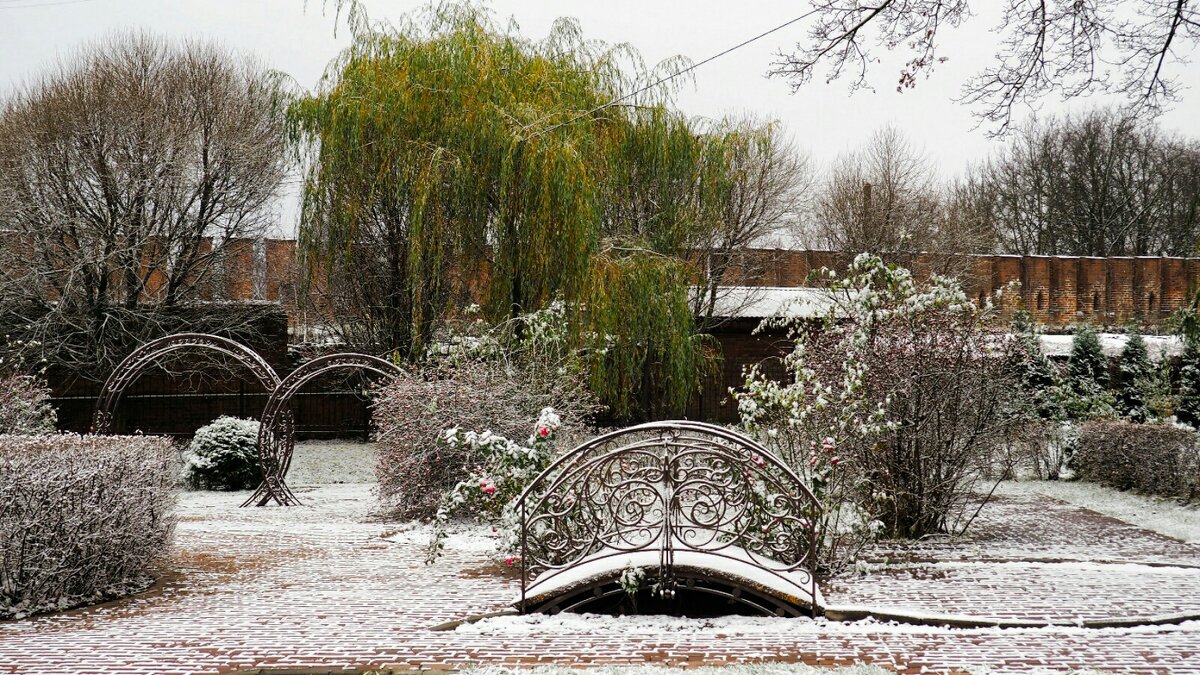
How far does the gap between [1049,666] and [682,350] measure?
11277 millimetres

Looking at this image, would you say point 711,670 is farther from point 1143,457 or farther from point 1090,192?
point 1090,192

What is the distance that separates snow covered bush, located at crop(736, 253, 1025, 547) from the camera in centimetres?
944

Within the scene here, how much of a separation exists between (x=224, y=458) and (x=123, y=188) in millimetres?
7768

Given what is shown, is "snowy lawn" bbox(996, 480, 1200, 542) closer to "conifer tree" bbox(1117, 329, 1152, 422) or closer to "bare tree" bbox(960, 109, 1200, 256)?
"conifer tree" bbox(1117, 329, 1152, 422)

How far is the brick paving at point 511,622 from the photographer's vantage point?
5711 millimetres

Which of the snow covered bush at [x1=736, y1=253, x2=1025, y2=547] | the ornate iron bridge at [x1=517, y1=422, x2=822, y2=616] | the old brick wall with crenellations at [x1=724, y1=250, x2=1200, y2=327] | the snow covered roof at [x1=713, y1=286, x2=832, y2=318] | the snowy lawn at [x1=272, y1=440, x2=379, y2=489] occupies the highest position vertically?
the old brick wall with crenellations at [x1=724, y1=250, x2=1200, y2=327]

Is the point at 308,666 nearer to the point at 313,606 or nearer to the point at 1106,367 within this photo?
the point at 313,606

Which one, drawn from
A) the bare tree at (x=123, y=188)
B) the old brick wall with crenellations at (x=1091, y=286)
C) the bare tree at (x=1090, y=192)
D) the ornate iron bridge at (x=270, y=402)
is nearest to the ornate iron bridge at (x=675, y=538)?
the ornate iron bridge at (x=270, y=402)

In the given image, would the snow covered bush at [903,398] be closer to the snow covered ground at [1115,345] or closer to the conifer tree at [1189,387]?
the conifer tree at [1189,387]

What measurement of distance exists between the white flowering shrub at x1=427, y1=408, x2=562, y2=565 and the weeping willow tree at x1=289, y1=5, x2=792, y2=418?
20.9 feet

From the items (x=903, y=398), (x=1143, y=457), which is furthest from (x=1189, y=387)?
(x=903, y=398)

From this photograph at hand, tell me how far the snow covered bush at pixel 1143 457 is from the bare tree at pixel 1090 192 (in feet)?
83.2

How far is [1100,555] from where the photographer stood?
9.62 metres

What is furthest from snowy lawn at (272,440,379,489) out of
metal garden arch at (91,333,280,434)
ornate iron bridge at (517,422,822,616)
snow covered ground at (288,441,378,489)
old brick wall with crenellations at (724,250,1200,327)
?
old brick wall with crenellations at (724,250,1200,327)
